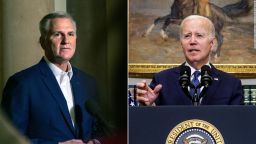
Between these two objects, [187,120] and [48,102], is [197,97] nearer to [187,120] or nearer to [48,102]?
[187,120]

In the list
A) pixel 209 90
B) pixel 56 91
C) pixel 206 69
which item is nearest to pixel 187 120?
pixel 209 90

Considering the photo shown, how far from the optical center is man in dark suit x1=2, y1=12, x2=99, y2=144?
268 cm

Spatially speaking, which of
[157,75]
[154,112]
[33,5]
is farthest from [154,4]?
[33,5]

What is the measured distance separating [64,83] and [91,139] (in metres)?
0.41

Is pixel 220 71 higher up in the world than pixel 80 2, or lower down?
lower down

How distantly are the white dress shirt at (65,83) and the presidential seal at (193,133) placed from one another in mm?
872

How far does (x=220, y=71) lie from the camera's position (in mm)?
3312

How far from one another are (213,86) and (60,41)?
1258 millimetres

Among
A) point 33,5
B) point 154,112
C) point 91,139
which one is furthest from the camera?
point 154,112

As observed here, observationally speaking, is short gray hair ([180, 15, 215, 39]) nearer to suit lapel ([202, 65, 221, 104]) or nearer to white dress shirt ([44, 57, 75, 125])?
suit lapel ([202, 65, 221, 104])

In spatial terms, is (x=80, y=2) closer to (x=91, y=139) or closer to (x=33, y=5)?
(x=33, y=5)

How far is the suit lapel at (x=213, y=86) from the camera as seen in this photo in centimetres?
327

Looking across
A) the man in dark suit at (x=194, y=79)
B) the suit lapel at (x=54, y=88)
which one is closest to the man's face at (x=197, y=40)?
the man in dark suit at (x=194, y=79)

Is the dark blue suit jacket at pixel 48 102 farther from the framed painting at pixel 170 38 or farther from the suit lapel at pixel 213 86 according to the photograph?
the suit lapel at pixel 213 86
